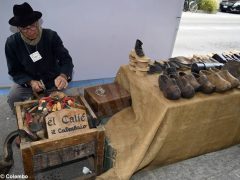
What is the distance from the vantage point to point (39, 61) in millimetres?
2373

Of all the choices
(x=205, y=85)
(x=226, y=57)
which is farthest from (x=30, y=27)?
(x=226, y=57)

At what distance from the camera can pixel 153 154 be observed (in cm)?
194

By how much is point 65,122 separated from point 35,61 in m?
0.99

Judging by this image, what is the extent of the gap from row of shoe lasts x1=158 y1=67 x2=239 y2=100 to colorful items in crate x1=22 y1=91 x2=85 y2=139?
681 millimetres

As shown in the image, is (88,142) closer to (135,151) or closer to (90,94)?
(135,151)

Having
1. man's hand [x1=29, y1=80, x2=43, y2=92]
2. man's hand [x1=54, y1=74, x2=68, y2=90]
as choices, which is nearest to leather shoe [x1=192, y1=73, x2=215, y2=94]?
man's hand [x1=54, y1=74, x2=68, y2=90]

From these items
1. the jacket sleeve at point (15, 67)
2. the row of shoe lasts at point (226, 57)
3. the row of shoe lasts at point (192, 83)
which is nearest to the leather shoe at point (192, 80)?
the row of shoe lasts at point (192, 83)

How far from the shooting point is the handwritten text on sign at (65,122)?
158 centimetres

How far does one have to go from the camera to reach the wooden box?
86.4 inches

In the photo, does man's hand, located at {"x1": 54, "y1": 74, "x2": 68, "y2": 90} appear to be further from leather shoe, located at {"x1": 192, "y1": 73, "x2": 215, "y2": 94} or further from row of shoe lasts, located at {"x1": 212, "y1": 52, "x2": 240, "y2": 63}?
row of shoe lasts, located at {"x1": 212, "y1": 52, "x2": 240, "y2": 63}

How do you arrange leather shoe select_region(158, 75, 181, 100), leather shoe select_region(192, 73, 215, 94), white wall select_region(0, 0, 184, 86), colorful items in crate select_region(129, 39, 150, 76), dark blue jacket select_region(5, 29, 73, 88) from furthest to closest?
white wall select_region(0, 0, 184, 86) < dark blue jacket select_region(5, 29, 73, 88) < colorful items in crate select_region(129, 39, 150, 76) < leather shoe select_region(192, 73, 215, 94) < leather shoe select_region(158, 75, 181, 100)

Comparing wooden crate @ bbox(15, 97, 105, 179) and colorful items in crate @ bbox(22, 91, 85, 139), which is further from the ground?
colorful items in crate @ bbox(22, 91, 85, 139)

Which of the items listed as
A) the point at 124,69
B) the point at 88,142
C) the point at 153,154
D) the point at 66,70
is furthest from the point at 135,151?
the point at 66,70

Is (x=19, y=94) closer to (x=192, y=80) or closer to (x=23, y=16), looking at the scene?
(x=23, y=16)
